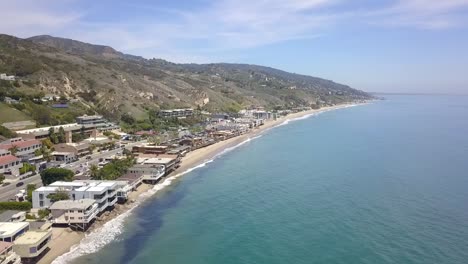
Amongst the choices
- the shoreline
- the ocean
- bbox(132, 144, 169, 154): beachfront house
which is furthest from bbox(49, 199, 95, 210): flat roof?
bbox(132, 144, 169, 154): beachfront house

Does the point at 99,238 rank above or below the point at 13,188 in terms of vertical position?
below

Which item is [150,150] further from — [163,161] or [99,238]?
[99,238]

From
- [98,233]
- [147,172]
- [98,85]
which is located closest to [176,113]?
[98,85]

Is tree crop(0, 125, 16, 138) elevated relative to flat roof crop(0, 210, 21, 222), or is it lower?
elevated

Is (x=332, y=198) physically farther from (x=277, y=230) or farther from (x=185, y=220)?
(x=185, y=220)

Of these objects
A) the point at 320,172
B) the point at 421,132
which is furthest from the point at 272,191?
the point at 421,132

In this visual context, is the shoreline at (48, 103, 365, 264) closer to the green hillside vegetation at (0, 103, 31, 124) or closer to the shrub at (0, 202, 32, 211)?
the shrub at (0, 202, 32, 211)
